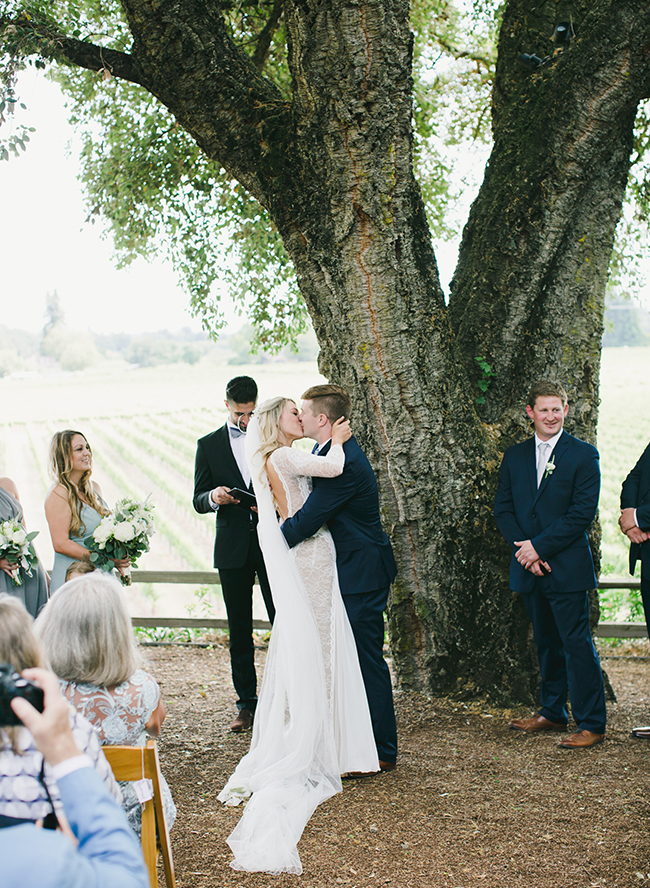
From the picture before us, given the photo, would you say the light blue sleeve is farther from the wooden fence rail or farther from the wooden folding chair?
the wooden fence rail

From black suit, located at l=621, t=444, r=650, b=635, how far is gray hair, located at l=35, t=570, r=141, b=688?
3.79 metres

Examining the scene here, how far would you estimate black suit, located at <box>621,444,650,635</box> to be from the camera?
509cm

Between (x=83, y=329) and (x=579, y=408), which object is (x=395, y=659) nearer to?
(x=579, y=408)

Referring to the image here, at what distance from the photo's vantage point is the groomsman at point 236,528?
5352 mm

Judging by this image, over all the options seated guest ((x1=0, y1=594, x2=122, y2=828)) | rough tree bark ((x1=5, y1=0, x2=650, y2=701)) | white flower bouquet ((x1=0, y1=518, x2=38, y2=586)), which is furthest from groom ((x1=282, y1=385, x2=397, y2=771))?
seated guest ((x1=0, y1=594, x2=122, y2=828))

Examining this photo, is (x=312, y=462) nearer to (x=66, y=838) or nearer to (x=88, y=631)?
(x=88, y=631)

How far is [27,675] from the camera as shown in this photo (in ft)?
5.26

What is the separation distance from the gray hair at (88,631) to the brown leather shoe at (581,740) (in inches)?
134

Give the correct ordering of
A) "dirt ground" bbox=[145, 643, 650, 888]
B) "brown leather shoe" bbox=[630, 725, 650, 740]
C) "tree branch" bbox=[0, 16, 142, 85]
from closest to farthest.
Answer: "dirt ground" bbox=[145, 643, 650, 888]
"brown leather shoe" bbox=[630, 725, 650, 740]
"tree branch" bbox=[0, 16, 142, 85]

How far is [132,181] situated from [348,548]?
528cm

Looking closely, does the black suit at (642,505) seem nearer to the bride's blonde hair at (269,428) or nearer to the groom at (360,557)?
the groom at (360,557)

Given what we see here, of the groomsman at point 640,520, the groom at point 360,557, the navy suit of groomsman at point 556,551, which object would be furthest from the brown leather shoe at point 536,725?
the groom at point 360,557

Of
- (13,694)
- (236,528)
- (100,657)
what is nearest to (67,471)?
(236,528)

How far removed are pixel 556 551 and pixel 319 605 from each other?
5.31 feet
